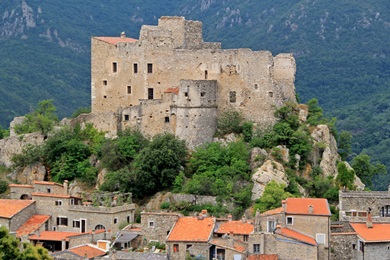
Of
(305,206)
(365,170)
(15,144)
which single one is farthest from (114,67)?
(305,206)

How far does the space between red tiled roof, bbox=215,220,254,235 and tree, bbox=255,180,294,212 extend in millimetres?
3341

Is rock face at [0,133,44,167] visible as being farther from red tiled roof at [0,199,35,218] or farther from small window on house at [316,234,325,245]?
small window on house at [316,234,325,245]

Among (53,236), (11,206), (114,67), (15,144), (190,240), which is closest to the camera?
(190,240)

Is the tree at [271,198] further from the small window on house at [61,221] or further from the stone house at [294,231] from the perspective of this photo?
the small window on house at [61,221]

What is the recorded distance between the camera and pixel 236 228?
182 feet

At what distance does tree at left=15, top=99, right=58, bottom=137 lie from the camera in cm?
6878

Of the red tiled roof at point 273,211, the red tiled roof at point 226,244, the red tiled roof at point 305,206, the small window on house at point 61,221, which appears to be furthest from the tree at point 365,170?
the small window on house at point 61,221

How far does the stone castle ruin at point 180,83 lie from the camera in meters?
65.4

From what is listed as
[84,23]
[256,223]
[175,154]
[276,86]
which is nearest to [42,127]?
[175,154]

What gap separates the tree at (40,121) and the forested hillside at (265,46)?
19.5 metres

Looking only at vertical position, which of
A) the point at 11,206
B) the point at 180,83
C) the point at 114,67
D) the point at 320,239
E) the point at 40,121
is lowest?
the point at 320,239

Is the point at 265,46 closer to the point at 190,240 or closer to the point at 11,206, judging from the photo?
the point at 11,206

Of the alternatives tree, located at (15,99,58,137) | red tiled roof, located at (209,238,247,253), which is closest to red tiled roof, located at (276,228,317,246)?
red tiled roof, located at (209,238,247,253)

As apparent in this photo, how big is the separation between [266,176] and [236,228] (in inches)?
277
